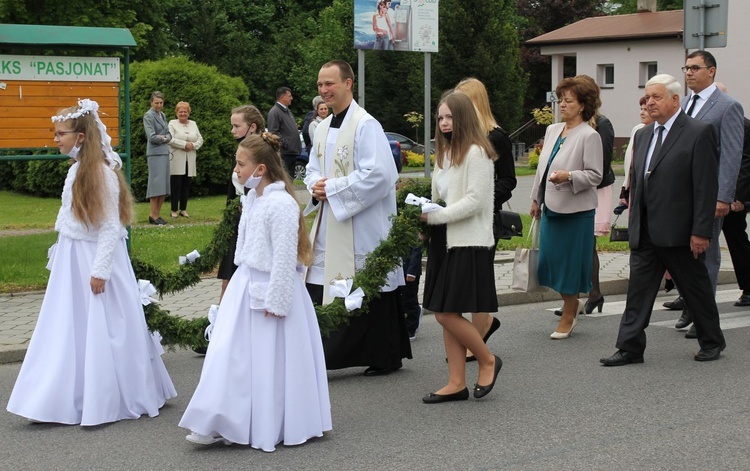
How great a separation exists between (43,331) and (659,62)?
1694 inches

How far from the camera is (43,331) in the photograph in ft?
20.7

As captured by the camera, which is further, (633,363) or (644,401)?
(633,363)

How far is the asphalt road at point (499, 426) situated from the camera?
554cm

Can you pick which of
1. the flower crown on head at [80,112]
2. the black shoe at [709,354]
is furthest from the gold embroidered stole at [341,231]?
the black shoe at [709,354]

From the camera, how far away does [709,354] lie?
7934 millimetres

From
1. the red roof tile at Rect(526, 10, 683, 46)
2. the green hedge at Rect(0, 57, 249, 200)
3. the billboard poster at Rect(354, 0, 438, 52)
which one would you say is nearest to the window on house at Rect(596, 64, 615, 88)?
the red roof tile at Rect(526, 10, 683, 46)

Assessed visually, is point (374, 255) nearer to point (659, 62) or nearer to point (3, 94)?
point (3, 94)

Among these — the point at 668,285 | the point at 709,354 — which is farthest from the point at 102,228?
the point at 668,285

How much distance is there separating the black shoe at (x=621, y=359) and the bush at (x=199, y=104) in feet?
45.0

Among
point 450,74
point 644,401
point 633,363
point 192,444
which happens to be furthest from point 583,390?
point 450,74

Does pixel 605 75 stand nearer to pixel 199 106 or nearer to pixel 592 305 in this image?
pixel 199 106

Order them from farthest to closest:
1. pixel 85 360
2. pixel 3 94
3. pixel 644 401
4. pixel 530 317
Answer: pixel 3 94 → pixel 530 317 → pixel 644 401 → pixel 85 360

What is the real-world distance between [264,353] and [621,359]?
316 cm

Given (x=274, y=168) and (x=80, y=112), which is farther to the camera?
(x=80, y=112)
